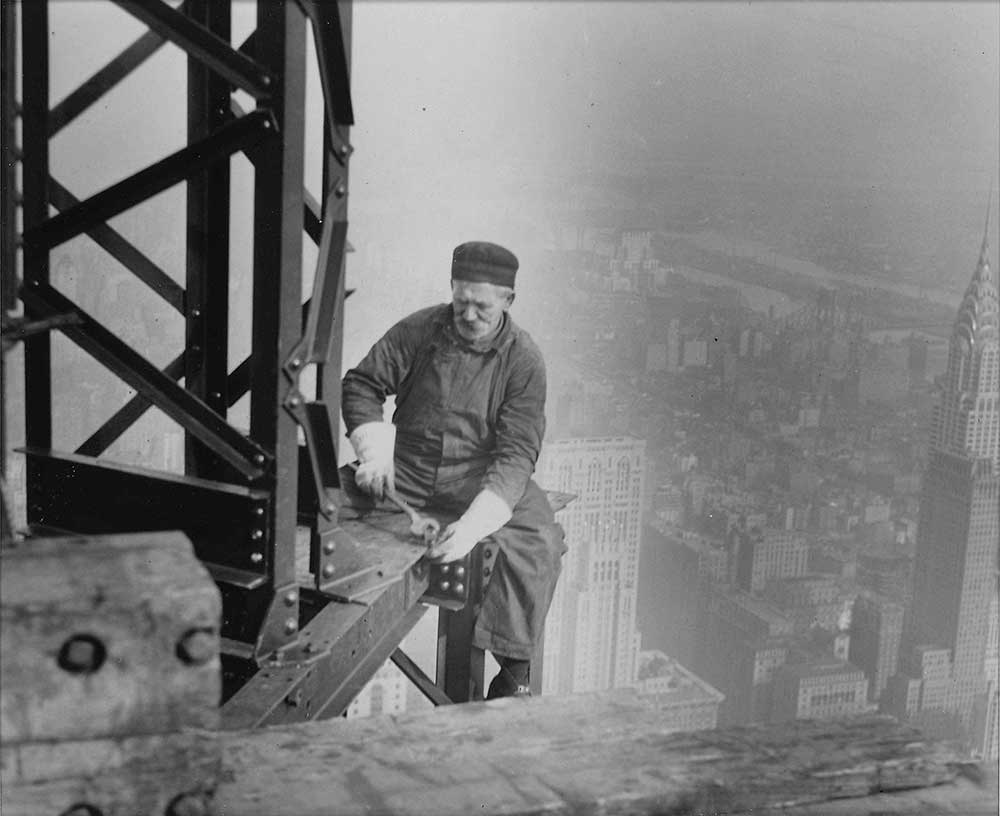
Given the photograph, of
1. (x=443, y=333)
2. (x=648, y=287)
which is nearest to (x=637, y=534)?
(x=648, y=287)

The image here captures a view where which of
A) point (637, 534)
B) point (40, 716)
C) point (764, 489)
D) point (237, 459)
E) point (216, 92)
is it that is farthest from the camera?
point (764, 489)

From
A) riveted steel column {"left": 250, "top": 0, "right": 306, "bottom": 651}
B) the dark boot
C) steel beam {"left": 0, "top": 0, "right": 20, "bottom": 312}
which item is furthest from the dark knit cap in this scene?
steel beam {"left": 0, "top": 0, "right": 20, "bottom": 312}

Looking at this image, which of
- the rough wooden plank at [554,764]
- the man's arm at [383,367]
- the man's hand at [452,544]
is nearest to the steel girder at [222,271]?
the man's hand at [452,544]

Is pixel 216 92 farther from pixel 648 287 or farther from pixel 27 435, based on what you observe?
pixel 648 287

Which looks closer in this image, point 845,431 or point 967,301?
point 967,301

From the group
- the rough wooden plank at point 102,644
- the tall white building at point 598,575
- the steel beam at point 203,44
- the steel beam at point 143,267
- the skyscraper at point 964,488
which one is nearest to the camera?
the rough wooden plank at point 102,644

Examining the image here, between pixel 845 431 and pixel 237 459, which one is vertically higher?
pixel 237 459

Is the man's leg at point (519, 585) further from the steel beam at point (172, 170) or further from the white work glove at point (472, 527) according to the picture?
the steel beam at point (172, 170)
